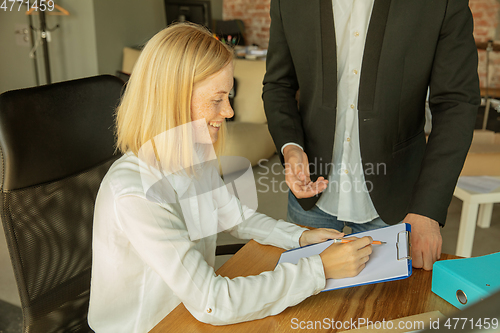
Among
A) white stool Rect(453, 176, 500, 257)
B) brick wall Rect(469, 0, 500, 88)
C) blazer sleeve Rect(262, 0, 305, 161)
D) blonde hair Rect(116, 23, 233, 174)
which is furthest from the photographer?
brick wall Rect(469, 0, 500, 88)

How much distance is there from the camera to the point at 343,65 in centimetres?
109

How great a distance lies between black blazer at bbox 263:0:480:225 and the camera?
934 mm

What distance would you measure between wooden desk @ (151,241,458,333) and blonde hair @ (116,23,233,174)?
0.31m

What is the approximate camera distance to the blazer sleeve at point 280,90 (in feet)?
3.81

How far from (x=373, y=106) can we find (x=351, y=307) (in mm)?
535

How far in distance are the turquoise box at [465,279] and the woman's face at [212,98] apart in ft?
1.70

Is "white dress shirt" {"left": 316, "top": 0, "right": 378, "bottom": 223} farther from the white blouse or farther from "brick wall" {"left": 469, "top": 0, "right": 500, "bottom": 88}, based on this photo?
"brick wall" {"left": 469, "top": 0, "right": 500, "bottom": 88}

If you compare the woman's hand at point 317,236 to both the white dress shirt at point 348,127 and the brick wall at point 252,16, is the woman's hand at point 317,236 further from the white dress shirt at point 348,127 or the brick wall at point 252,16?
the brick wall at point 252,16

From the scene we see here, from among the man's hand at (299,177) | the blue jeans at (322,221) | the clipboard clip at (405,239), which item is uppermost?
the man's hand at (299,177)

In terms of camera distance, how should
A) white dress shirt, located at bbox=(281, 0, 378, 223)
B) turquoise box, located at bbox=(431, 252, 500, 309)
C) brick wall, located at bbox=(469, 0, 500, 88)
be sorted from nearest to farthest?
turquoise box, located at bbox=(431, 252, 500, 309)
white dress shirt, located at bbox=(281, 0, 378, 223)
brick wall, located at bbox=(469, 0, 500, 88)

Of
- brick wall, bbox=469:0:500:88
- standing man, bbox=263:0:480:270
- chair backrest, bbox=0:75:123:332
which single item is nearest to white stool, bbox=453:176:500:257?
standing man, bbox=263:0:480:270

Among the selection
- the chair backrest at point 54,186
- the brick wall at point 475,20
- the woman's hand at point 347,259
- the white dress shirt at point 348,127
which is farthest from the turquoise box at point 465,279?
the brick wall at point 475,20

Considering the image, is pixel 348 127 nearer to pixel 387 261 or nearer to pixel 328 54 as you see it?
pixel 328 54

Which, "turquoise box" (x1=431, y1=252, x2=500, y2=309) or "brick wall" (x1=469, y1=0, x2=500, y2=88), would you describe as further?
"brick wall" (x1=469, y1=0, x2=500, y2=88)
